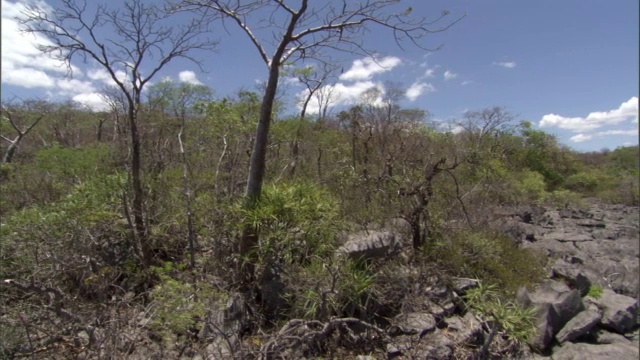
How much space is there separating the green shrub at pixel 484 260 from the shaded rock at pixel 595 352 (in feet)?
3.42

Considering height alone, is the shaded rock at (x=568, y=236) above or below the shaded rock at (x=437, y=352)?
above

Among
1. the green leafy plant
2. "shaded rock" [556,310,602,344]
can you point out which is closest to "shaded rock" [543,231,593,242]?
the green leafy plant

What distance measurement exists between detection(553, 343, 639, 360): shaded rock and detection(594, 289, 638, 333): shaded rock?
1.57 ft

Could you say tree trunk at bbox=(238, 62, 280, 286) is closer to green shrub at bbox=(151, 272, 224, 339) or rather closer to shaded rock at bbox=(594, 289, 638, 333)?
green shrub at bbox=(151, 272, 224, 339)

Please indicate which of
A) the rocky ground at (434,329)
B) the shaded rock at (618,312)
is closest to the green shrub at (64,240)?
the rocky ground at (434,329)

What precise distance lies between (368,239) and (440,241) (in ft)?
5.33

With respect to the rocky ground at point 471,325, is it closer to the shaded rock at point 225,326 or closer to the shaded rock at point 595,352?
the shaded rock at point 595,352

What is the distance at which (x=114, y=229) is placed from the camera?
5660mm

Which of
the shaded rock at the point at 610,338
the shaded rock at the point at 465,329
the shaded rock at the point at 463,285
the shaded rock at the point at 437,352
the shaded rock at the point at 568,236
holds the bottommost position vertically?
the shaded rock at the point at 610,338

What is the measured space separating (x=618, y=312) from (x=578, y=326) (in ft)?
3.44

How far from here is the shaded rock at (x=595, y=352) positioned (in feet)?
15.9

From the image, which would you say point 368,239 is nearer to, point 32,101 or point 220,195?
point 220,195

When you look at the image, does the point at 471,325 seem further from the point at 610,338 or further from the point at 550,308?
the point at 610,338

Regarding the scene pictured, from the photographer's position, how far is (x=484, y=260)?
632 cm
